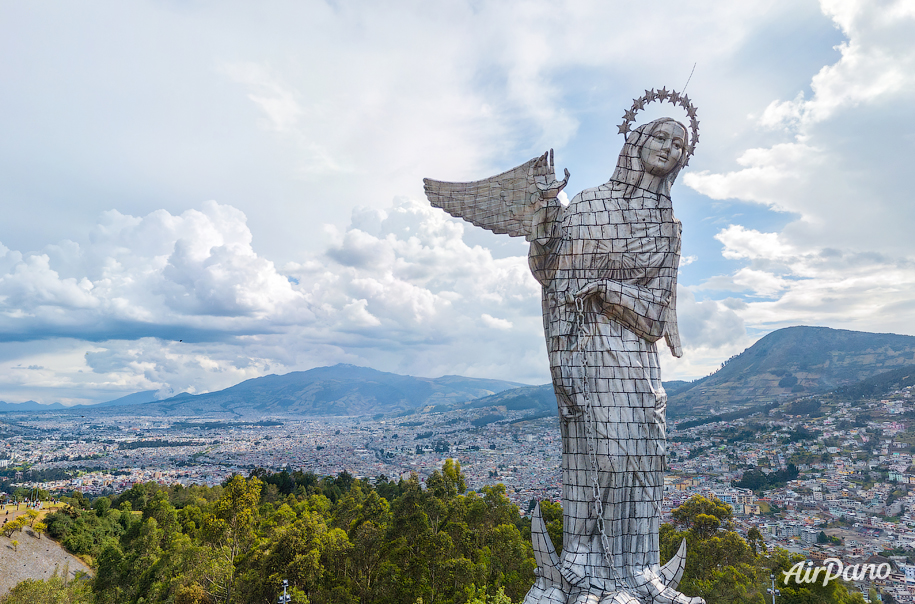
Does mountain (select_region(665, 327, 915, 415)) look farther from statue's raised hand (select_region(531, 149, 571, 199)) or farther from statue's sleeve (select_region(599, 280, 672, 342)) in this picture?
statue's raised hand (select_region(531, 149, 571, 199))

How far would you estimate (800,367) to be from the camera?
10288 cm

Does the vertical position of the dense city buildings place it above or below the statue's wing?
below

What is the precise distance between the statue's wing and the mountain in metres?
93.8

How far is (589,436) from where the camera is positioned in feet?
34.8

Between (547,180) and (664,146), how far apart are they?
2.60 m

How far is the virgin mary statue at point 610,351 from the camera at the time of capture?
408 inches

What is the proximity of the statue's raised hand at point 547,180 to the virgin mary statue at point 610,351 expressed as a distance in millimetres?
21

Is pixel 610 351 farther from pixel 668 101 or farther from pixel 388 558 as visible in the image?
pixel 388 558

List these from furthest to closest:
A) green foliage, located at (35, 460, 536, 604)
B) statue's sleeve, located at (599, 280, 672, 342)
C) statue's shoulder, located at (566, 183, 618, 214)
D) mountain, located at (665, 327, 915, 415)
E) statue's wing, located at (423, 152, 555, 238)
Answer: mountain, located at (665, 327, 915, 415) → green foliage, located at (35, 460, 536, 604) → statue's wing, located at (423, 152, 555, 238) → statue's shoulder, located at (566, 183, 618, 214) → statue's sleeve, located at (599, 280, 672, 342)

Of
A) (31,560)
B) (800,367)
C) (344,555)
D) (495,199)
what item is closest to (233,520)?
(344,555)

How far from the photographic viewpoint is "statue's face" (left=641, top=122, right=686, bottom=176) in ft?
37.1

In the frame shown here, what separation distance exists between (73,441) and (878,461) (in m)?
202

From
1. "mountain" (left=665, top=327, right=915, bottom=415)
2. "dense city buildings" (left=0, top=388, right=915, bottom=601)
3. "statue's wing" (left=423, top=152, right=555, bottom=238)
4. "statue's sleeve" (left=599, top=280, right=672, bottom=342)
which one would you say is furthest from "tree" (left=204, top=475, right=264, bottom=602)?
"mountain" (left=665, top=327, right=915, bottom=415)
